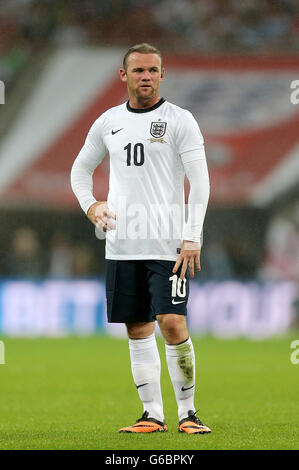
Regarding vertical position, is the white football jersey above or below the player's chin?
below

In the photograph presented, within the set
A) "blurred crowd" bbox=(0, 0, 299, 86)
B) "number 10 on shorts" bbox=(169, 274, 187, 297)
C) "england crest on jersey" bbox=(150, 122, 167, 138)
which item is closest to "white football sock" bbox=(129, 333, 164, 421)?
"number 10 on shorts" bbox=(169, 274, 187, 297)

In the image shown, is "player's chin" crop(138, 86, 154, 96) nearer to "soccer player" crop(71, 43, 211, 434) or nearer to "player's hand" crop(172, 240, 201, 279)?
"soccer player" crop(71, 43, 211, 434)

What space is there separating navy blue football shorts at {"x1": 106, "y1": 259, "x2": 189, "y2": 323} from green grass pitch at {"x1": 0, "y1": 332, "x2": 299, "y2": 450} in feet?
2.39

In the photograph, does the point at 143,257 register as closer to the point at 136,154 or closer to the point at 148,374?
the point at 136,154

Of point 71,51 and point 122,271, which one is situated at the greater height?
point 71,51

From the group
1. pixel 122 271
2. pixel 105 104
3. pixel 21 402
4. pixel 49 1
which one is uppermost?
pixel 49 1

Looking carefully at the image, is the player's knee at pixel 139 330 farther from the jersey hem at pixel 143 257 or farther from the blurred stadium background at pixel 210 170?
the blurred stadium background at pixel 210 170

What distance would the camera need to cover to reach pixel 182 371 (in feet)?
20.1

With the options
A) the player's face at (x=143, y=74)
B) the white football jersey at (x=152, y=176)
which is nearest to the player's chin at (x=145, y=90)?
the player's face at (x=143, y=74)

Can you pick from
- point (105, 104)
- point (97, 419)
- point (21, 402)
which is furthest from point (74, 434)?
point (105, 104)

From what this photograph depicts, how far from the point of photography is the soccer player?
6.05 m

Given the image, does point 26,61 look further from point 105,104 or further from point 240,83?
point 240,83

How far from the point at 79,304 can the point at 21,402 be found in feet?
26.6
